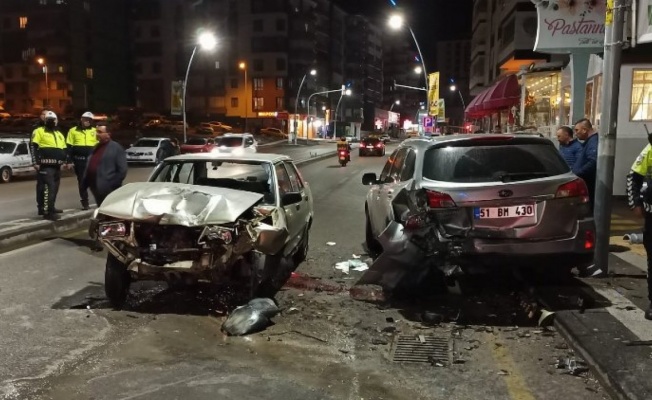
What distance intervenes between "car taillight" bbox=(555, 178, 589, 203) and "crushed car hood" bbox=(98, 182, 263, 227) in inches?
116

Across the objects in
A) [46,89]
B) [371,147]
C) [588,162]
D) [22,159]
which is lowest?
[371,147]

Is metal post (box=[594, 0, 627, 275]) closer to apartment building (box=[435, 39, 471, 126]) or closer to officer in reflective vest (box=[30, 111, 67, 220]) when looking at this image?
officer in reflective vest (box=[30, 111, 67, 220])

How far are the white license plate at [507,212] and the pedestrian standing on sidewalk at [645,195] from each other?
990mm

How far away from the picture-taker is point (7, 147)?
20609 mm

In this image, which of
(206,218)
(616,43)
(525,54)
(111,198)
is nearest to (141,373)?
(206,218)

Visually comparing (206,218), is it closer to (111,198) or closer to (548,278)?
(111,198)

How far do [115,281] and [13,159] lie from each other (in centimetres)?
1710

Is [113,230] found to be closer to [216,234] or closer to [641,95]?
[216,234]

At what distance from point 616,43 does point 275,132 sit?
6798 cm

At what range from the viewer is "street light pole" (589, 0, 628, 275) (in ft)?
21.4

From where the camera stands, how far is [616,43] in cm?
650

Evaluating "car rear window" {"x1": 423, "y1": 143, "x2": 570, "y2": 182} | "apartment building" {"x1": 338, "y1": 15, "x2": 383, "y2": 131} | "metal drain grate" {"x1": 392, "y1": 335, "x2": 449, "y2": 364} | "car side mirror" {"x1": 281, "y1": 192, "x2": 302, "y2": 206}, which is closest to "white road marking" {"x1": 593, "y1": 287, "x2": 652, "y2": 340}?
"car rear window" {"x1": 423, "y1": 143, "x2": 570, "y2": 182}

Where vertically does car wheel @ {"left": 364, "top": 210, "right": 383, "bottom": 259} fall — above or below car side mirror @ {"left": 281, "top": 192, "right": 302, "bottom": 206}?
below

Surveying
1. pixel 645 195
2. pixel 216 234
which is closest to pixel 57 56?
pixel 216 234
